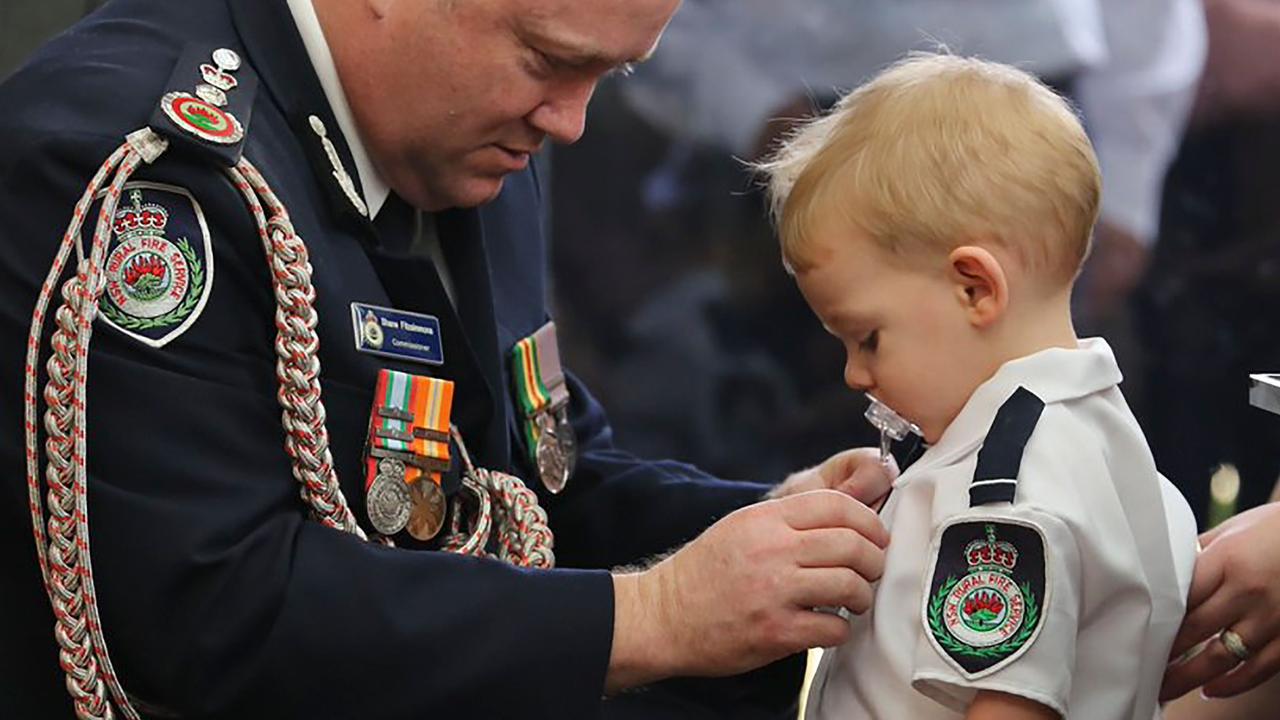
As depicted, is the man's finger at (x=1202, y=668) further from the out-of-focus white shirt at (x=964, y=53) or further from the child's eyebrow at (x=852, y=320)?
the out-of-focus white shirt at (x=964, y=53)

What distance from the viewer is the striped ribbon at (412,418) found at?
1.79 m

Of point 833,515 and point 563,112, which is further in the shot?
point 563,112

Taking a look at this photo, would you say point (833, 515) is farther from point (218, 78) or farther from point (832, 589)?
point (218, 78)

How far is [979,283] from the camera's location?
1.63m

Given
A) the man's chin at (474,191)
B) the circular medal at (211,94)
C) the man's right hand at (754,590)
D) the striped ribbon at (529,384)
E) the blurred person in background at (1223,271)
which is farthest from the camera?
the blurred person in background at (1223,271)

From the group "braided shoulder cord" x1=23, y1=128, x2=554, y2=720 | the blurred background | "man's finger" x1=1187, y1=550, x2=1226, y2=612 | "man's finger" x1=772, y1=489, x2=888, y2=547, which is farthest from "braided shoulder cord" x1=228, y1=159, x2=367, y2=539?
the blurred background

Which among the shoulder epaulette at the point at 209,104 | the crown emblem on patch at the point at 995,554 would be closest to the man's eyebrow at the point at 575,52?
the shoulder epaulette at the point at 209,104

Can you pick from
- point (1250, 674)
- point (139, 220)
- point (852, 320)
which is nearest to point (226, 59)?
point (139, 220)

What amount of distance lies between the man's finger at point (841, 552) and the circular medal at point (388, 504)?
376mm

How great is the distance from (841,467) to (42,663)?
743mm

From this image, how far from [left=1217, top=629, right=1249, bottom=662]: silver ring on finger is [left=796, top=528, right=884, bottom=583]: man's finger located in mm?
364

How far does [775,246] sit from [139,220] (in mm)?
2964

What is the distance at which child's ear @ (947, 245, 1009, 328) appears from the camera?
1.60 m

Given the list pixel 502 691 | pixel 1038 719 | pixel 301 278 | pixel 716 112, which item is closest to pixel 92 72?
pixel 301 278
